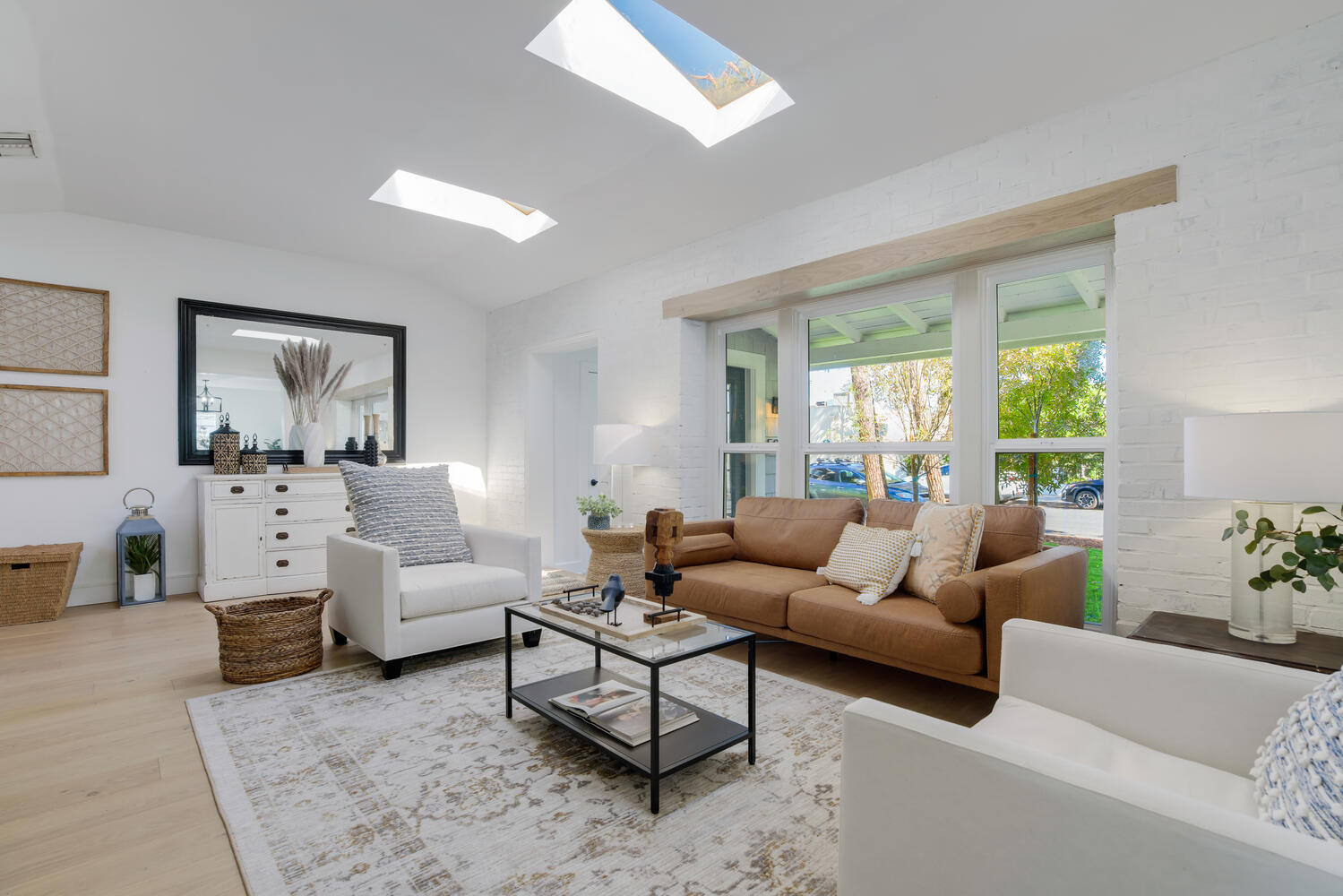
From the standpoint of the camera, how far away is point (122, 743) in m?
2.26

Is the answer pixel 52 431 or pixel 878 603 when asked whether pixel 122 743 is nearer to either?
pixel 878 603

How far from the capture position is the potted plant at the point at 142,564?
436 cm

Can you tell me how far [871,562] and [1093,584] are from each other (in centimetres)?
102

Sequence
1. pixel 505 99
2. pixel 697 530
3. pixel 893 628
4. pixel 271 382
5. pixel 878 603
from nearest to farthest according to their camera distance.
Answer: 1. pixel 893 628
2. pixel 878 603
3. pixel 505 99
4. pixel 697 530
5. pixel 271 382

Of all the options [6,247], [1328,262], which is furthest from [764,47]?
[6,247]

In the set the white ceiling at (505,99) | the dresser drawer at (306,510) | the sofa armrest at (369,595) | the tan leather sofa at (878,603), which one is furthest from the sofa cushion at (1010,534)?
the dresser drawer at (306,510)

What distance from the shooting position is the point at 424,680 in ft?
9.35

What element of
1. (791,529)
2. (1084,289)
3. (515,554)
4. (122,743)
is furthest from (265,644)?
(1084,289)

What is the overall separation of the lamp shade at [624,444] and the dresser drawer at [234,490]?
2.57 meters

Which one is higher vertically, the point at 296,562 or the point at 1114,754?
the point at 1114,754

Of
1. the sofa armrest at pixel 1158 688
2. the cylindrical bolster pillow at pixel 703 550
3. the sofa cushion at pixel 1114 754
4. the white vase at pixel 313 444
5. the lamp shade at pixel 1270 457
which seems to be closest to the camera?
the sofa cushion at pixel 1114 754

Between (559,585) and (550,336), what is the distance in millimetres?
2196

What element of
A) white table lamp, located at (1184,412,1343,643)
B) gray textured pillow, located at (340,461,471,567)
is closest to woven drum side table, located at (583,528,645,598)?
gray textured pillow, located at (340,461,471,567)

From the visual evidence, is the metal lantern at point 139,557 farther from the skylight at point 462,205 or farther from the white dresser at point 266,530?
the skylight at point 462,205
